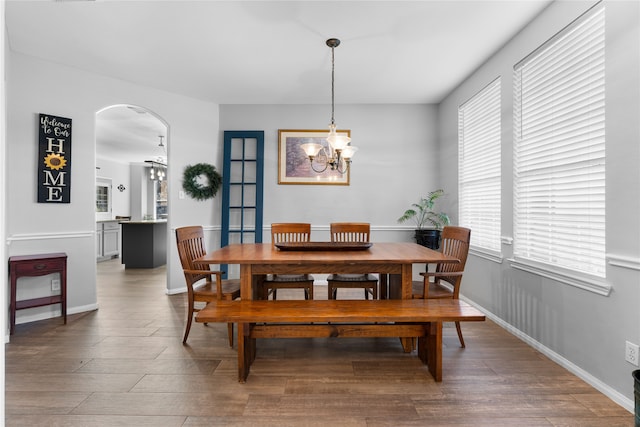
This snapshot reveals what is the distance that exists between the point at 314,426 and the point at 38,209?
338cm

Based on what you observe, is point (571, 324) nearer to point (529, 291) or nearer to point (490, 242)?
point (529, 291)

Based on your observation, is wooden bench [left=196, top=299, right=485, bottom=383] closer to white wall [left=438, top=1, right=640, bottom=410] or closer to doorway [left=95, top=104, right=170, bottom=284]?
Answer: white wall [left=438, top=1, right=640, bottom=410]

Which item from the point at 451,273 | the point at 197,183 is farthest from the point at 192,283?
the point at 197,183

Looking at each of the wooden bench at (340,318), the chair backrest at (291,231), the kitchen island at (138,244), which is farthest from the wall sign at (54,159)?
the kitchen island at (138,244)

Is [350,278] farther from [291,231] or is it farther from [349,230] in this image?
[291,231]

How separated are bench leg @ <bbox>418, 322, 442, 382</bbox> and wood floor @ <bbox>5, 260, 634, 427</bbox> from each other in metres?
0.07

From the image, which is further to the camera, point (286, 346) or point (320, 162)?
point (320, 162)

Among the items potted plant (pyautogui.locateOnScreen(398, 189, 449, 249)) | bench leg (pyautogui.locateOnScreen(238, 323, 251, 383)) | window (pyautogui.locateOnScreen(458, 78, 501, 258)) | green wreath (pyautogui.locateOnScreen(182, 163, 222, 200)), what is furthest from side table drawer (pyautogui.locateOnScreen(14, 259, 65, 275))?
window (pyautogui.locateOnScreen(458, 78, 501, 258))

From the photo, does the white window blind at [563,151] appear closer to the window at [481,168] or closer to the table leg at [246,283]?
the window at [481,168]

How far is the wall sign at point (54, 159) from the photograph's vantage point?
11.5 ft

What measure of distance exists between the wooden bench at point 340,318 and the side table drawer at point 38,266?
1994mm

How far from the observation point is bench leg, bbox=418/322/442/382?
7.47 ft

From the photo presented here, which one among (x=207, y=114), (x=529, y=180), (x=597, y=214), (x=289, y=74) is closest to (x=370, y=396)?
(x=597, y=214)

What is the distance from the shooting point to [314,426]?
1.83 m
